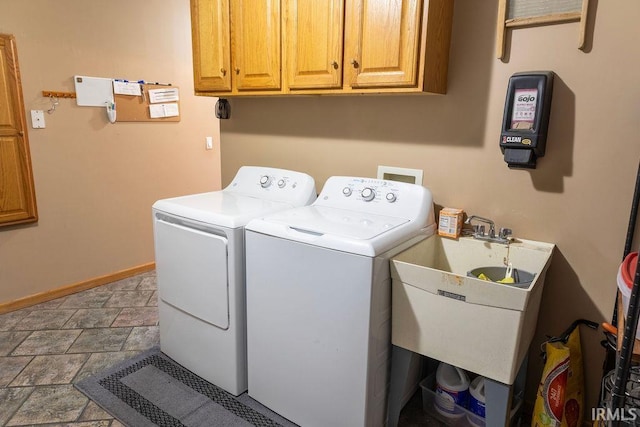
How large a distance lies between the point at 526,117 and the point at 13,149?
120 inches

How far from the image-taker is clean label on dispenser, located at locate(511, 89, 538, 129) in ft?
Answer: 5.44

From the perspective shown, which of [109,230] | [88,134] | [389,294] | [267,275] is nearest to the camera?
[389,294]

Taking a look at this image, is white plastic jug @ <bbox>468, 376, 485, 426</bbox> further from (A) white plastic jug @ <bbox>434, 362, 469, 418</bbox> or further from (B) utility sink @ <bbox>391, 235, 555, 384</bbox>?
(B) utility sink @ <bbox>391, 235, 555, 384</bbox>

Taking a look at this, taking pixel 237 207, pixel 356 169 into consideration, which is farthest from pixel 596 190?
pixel 237 207

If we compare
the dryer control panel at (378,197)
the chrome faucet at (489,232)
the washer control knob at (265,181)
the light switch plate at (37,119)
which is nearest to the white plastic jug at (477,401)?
the chrome faucet at (489,232)

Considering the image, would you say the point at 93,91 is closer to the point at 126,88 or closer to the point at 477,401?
the point at 126,88

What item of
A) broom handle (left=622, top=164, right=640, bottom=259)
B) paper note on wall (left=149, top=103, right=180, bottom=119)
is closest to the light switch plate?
paper note on wall (left=149, top=103, right=180, bottom=119)

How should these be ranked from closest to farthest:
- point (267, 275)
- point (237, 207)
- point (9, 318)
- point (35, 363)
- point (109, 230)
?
point (267, 275), point (237, 207), point (35, 363), point (9, 318), point (109, 230)

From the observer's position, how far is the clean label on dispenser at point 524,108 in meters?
1.66

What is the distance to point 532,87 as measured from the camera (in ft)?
5.42

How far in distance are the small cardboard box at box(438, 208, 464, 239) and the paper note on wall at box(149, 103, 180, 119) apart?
260 centimetres

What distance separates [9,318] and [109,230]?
0.90 metres

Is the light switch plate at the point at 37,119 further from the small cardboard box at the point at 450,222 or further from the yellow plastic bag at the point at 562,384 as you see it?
the yellow plastic bag at the point at 562,384

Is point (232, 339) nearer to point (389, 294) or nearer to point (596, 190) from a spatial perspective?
point (389, 294)
